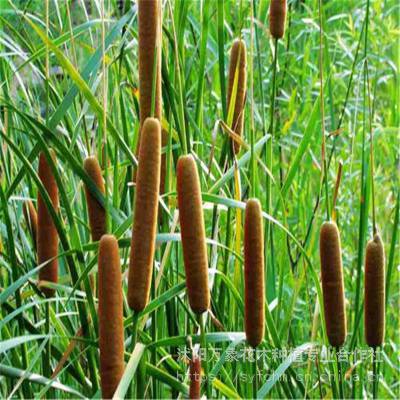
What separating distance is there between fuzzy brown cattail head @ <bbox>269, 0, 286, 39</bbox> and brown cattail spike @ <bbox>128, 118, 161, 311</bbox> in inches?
18.9

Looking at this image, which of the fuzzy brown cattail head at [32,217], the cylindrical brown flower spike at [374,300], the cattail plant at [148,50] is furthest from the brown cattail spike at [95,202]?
the cylindrical brown flower spike at [374,300]

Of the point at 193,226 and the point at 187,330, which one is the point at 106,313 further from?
the point at 187,330

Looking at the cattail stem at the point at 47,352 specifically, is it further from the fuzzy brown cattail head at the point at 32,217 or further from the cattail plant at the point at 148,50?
the cattail plant at the point at 148,50

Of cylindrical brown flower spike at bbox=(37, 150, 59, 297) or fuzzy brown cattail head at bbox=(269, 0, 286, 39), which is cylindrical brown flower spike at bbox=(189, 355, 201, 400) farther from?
fuzzy brown cattail head at bbox=(269, 0, 286, 39)

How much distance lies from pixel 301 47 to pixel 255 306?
2428 millimetres

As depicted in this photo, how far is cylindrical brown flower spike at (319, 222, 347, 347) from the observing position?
1129mm

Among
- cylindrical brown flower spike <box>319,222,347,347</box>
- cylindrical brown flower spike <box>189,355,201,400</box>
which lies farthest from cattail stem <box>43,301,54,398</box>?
cylindrical brown flower spike <box>319,222,347,347</box>

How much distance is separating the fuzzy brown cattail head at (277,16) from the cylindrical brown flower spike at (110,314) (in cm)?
56

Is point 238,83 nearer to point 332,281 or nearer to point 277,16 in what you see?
point 277,16

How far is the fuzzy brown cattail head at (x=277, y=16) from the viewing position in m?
1.33

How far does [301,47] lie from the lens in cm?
336

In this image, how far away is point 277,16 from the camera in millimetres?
1335

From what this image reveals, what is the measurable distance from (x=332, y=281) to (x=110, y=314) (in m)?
0.34

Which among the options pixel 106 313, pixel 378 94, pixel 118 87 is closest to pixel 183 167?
pixel 106 313
